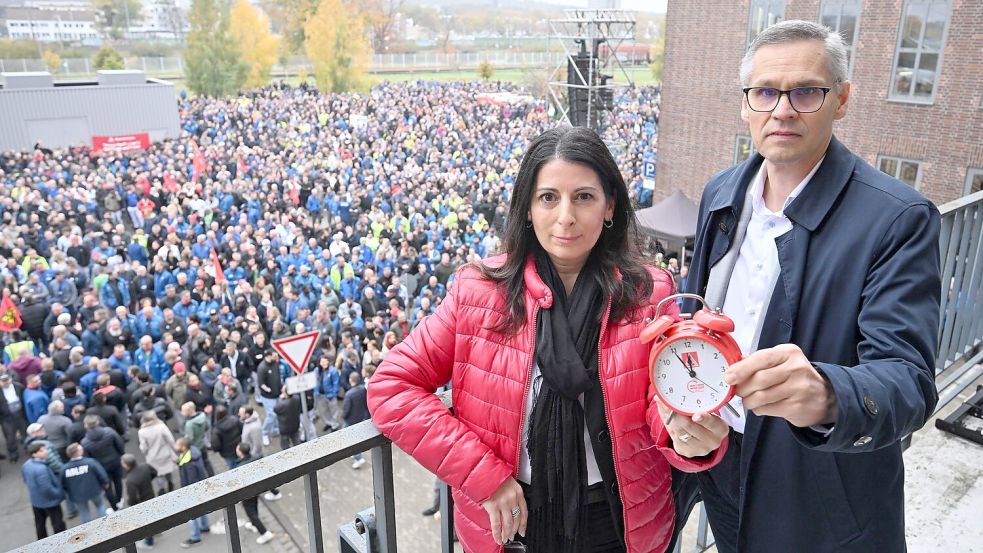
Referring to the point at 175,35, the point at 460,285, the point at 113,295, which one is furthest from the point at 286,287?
the point at 175,35

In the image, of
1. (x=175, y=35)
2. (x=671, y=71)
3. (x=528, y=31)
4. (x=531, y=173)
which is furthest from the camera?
(x=528, y=31)

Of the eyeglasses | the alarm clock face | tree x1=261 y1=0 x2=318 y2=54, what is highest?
tree x1=261 y1=0 x2=318 y2=54

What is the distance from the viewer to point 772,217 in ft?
5.53

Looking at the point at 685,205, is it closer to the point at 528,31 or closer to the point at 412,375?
the point at 412,375

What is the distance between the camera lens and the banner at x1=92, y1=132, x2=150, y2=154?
85.1ft

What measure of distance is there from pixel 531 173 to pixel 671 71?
21.0 metres

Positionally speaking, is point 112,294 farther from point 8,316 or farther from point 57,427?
point 57,427

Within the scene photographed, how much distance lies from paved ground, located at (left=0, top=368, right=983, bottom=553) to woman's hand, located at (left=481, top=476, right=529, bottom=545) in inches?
78.2

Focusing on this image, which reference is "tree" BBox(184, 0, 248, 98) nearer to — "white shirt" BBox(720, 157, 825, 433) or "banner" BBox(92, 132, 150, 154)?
"banner" BBox(92, 132, 150, 154)

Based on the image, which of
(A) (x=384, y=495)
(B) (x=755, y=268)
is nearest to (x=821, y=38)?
(B) (x=755, y=268)

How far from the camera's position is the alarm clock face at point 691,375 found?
130cm

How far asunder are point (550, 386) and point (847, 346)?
0.67m

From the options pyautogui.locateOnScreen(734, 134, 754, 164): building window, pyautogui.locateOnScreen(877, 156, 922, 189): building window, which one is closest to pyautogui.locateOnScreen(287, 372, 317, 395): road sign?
pyautogui.locateOnScreen(877, 156, 922, 189): building window

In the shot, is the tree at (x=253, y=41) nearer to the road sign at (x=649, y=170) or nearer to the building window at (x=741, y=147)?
the road sign at (x=649, y=170)
